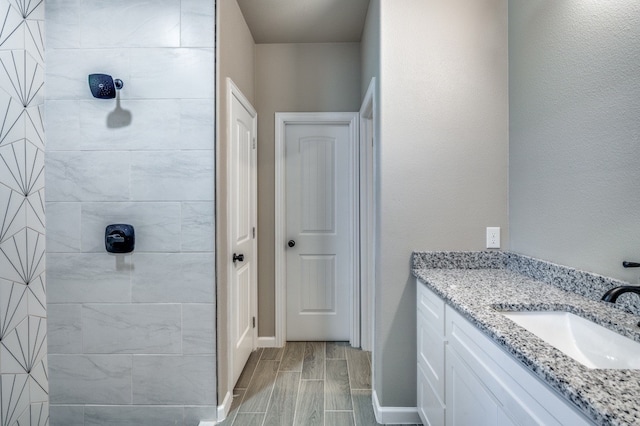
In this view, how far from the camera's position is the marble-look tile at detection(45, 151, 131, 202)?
1.83 metres

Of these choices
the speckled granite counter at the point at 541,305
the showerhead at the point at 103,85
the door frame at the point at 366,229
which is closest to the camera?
the speckled granite counter at the point at 541,305

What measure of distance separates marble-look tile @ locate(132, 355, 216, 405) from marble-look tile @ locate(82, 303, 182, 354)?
0.06 m

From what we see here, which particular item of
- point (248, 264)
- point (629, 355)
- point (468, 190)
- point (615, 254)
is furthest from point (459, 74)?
point (248, 264)

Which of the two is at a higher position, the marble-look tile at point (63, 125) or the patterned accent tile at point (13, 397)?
the marble-look tile at point (63, 125)

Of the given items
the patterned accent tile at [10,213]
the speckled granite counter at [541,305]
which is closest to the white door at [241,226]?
the patterned accent tile at [10,213]

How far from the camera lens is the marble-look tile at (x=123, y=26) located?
182 centimetres

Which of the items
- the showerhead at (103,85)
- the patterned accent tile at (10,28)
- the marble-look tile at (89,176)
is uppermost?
the patterned accent tile at (10,28)

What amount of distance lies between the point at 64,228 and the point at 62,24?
1.16m

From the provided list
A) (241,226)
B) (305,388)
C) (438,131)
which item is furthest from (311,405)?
(438,131)

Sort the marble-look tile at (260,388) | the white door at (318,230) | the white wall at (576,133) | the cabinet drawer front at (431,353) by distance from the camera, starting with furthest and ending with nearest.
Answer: the white door at (318,230) < the marble-look tile at (260,388) < the cabinet drawer front at (431,353) < the white wall at (576,133)

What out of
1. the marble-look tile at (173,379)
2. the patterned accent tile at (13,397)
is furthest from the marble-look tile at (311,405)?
the patterned accent tile at (13,397)

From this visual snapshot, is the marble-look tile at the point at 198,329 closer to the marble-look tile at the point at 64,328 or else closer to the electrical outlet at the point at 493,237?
the marble-look tile at the point at 64,328

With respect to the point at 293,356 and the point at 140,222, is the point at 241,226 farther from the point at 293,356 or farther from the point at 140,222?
the point at 293,356

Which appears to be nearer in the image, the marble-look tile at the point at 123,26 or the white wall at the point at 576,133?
the white wall at the point at 576,133
